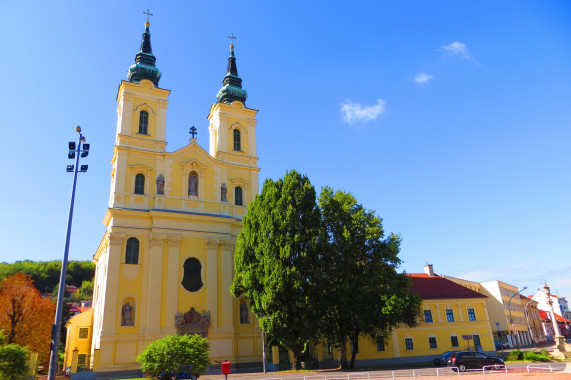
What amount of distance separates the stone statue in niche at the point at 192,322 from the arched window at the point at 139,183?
9880 mm

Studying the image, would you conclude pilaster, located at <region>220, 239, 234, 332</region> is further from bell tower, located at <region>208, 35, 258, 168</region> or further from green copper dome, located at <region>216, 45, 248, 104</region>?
green copper dome, located at <region>216, 45, 248, 104</region>

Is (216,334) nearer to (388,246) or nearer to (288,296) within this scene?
(288,296)

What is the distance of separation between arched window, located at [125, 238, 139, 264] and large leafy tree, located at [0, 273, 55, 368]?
480 inches

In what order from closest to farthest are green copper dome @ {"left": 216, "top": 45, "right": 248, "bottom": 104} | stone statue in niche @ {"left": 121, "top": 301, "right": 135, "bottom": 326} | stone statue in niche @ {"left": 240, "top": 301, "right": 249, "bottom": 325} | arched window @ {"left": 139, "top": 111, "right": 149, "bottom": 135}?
stone statue in niche @ {"left": 121, "top": 301, "right": 135, "bottom": 326}
stone statue in niche @ {"left": 240, "top": 301, "right": 249, "bottom": 325}
arched window @ {"left": 139, "top": 111, "right": 149, "bottom": 135}
green copper dome @ {"left": 216, "top": 45, "right": 248, "bottom": 104}

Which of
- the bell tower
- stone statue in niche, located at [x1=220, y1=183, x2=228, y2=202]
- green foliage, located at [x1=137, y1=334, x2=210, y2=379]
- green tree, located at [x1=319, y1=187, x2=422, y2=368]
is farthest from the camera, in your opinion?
the bell tower

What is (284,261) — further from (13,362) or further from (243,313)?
(13,362)

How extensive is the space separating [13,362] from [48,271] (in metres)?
91.9

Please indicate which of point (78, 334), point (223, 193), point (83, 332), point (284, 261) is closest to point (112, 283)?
point (83, 332)

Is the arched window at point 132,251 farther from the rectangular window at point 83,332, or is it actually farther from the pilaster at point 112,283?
the rectangular window at point 83,332

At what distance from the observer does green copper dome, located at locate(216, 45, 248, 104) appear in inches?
1555

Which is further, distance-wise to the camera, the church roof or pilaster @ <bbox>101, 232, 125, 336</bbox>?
the church roof

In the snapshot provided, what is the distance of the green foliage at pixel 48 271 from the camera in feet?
295

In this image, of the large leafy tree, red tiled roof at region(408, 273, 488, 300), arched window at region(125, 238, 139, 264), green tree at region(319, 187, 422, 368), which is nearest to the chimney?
red tiled roof at region(408, 273, 488, 300)

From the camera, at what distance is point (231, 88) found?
130 feet
